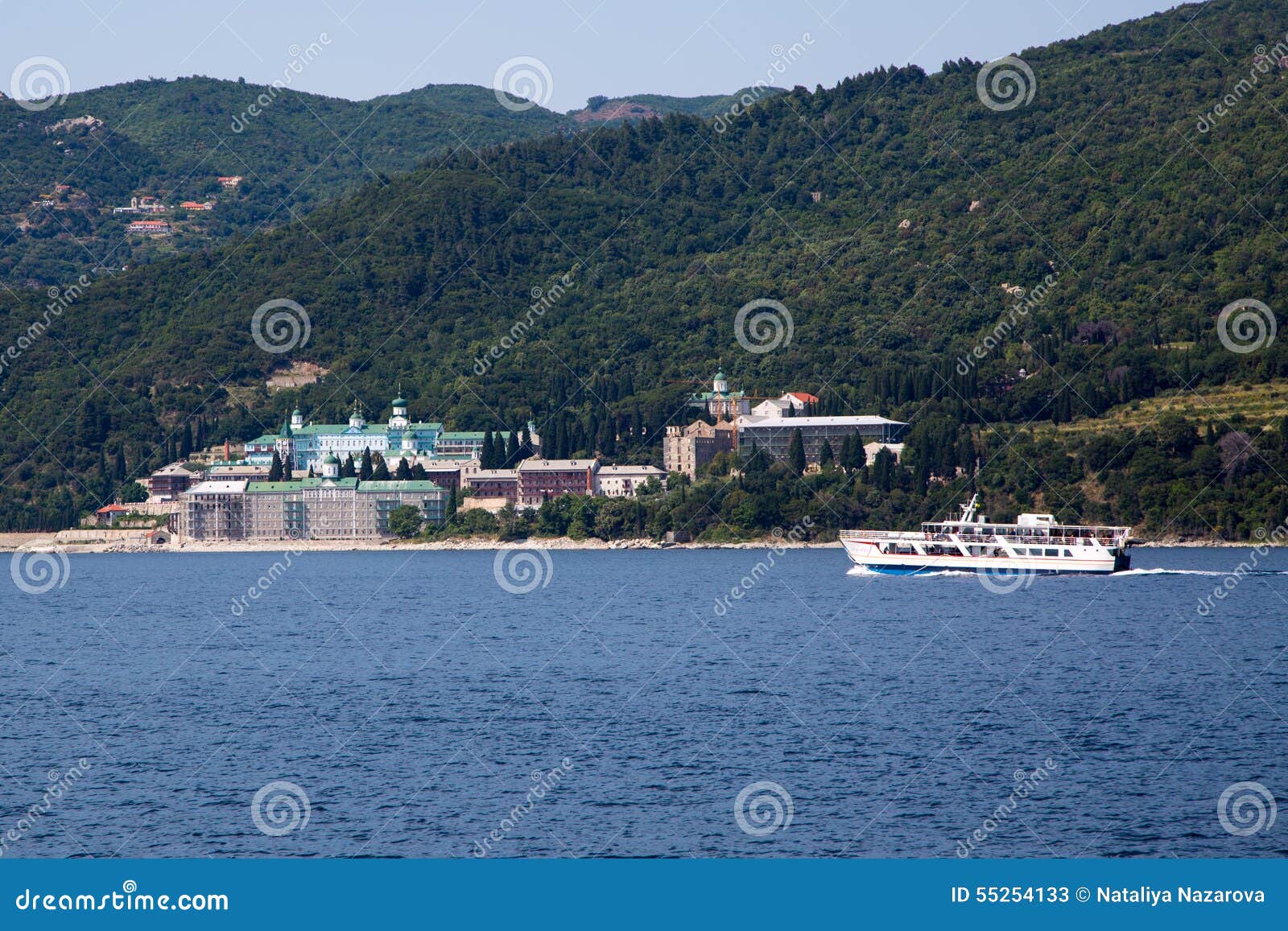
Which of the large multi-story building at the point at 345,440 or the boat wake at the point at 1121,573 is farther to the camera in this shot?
the large multi-story building at the point at 345,440

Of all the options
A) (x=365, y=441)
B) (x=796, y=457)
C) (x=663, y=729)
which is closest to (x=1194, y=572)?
(x=663, y=729)

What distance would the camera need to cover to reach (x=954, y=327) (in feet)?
557

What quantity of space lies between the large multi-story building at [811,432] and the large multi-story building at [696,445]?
5.89 feet

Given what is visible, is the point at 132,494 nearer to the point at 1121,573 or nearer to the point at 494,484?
the point at 494,484

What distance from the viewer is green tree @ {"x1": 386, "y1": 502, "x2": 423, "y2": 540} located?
149125 mm

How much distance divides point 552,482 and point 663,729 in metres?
108

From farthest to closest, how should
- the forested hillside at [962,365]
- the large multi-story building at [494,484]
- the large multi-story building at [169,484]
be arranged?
1. the large multi-story building at [169,484]
2. the large multi-story building at [494,484]
3. the forested hillside at [962,365]

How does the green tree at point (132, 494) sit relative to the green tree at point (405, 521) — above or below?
above

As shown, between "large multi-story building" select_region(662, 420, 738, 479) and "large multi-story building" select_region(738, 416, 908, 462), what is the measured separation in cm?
180

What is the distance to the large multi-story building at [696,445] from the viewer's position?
151625 millimetres

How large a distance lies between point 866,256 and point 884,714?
15675 cm

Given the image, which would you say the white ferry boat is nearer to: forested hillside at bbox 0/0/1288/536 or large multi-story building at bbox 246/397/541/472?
forested hillside at bbox 0/0/1288/536

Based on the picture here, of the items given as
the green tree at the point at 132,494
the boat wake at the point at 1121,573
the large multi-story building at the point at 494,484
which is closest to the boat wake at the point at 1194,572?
the boat wake at the point at 1121,573

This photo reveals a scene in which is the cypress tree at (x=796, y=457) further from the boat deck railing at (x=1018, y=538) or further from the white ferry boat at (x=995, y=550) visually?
the white ferry boat at (x=995, y=550)
